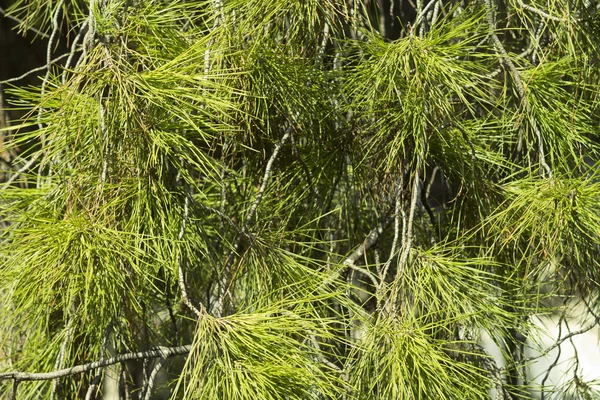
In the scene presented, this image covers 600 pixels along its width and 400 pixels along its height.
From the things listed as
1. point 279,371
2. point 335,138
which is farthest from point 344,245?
point 279,371

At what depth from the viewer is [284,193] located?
3.58 feet

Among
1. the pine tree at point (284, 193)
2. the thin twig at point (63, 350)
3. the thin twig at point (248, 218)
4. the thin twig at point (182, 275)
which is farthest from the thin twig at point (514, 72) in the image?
the thin twig at point (63, 350)

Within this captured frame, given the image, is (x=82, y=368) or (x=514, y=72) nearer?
(x=82, y=368)

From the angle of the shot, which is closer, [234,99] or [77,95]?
[77,95]

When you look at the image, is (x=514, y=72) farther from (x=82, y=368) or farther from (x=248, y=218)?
(x=82, y=368)

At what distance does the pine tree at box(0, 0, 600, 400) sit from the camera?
2.76 feet

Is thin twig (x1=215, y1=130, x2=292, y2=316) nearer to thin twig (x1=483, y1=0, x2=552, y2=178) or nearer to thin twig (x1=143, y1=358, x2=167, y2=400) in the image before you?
thin twig (x1=143, y1=358, x2=167, y2=400)

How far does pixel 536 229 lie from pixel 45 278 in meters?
0.53

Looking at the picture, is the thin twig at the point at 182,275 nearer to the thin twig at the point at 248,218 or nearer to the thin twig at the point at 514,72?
the thin twig at the point at 248,218

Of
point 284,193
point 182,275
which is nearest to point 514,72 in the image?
point 284,193

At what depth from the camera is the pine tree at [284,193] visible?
841 mm

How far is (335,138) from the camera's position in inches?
42.3

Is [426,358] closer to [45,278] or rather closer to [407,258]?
[407,258]

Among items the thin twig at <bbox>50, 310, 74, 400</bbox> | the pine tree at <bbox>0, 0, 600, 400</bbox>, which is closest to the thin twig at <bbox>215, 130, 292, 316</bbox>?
the pine tree at <bbox>0, 0, 600, 400</bbox>
